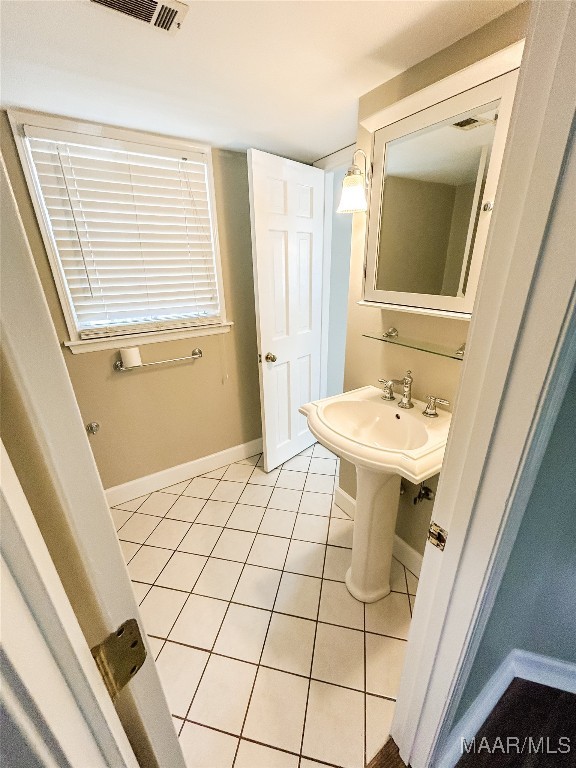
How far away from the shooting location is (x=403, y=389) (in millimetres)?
1413

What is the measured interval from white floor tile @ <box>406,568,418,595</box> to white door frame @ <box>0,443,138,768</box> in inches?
58.4

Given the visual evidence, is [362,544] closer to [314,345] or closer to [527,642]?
[527,642]

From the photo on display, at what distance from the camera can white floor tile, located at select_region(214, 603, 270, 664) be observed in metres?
1.23

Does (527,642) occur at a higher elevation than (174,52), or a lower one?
lower

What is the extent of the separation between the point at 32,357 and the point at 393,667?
5.08 ft

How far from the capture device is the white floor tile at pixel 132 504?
2.01 metres

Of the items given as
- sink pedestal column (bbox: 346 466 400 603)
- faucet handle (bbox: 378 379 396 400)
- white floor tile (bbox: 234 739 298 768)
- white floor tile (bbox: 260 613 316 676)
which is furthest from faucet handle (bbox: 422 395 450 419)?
white floor tile (bbox: 234 739 298 768)

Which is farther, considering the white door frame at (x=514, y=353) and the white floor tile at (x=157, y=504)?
the white floor tile at (x=157, y=504)

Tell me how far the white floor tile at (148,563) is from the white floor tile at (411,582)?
1.23 m

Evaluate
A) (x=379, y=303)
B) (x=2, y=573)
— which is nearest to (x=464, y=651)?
(x=2, y=573)

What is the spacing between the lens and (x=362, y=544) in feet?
4.39

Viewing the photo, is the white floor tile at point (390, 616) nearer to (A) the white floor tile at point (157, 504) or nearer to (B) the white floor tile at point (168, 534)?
(B) the white floor tile at point (168, 534)

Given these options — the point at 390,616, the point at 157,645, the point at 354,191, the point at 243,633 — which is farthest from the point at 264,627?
the point at 354,191

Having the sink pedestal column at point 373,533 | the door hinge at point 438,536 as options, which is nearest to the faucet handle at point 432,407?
the sink pedestal column at point 373,533
